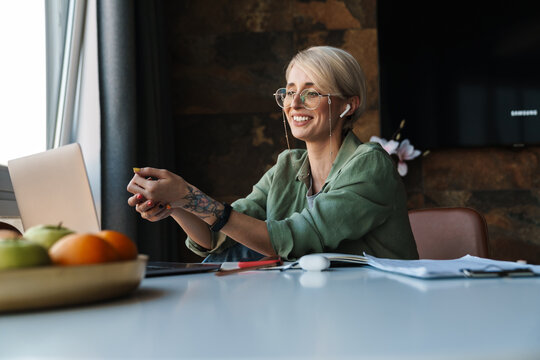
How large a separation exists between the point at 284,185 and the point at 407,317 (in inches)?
49.3

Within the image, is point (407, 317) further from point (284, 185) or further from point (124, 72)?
point (124, 72)

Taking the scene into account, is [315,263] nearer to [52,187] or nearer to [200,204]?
[200,204]

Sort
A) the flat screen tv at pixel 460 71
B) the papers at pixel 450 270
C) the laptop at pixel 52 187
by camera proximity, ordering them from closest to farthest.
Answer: the papers at pixel 450 270 → the laptop at pixel 52 187 → the flat screen tv at pixel 460 71

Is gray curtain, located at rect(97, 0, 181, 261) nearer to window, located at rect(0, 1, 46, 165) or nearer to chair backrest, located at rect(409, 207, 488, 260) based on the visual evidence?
window, located at rect(0, 1, 46, 165)

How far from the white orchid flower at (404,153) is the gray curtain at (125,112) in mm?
1393

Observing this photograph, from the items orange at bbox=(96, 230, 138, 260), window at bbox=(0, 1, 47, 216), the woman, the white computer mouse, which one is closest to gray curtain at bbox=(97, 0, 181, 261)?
window at bbox=(0, 1, 47, 216)

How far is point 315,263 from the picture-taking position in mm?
982

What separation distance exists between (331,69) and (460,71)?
188 centimetres

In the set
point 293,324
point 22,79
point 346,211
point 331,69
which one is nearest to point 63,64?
point 22,79

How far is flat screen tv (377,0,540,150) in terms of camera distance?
3211 mm

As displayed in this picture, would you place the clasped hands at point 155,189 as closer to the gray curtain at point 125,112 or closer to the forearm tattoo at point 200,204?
the forearm tattoo at point 200,204

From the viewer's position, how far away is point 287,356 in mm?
341

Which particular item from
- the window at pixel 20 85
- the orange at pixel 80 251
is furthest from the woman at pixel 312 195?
the window at pixel 20 85

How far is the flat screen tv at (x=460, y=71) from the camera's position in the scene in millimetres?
3211
